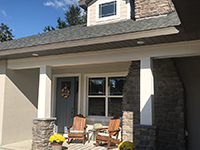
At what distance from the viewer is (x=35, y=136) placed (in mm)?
6395

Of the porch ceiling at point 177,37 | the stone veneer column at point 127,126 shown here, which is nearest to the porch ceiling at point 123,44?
the porch ceiling at point 177,37

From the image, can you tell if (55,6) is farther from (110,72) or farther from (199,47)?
(199,47)

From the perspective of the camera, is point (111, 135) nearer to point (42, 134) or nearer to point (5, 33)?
point (42, 134)

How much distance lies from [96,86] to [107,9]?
9.71ft

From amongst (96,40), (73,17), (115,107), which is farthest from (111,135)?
(73,17)

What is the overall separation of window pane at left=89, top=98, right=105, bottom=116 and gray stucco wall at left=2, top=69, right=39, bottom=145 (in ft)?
7.20

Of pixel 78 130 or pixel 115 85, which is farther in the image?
pixel 115 85

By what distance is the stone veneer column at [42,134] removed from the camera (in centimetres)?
630

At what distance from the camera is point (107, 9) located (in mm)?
8141

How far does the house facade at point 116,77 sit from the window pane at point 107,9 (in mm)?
39

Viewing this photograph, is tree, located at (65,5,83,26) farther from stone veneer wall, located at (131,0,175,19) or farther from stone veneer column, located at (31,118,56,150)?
stone veneer column, located at (31,118,56,150)

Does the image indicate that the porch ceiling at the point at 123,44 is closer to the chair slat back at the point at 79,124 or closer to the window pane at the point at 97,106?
the chair slat back at the point at 79,124

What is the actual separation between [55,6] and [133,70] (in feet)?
145

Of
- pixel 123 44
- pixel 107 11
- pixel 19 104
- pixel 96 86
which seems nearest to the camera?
pixel 123 44
